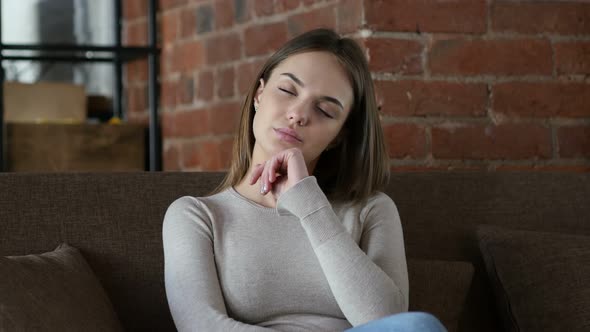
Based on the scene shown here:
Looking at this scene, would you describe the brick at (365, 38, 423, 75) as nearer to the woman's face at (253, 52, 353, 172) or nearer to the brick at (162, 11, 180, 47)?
the woman's face at (253, 52, 353, 172)

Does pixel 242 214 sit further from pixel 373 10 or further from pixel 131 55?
pixel 131 55

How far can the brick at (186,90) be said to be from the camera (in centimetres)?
309

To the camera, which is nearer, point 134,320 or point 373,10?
point 134,320

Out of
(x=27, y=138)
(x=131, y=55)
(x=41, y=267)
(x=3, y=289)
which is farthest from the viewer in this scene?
(x=131, y=55)

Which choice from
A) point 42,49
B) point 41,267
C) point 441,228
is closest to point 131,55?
point 42,49

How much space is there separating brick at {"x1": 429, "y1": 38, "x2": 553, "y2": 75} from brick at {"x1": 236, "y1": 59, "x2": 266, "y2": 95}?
1.79 ft

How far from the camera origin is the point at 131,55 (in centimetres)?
331

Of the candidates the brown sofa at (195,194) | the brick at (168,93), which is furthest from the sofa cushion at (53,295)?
the brick at (168,93)

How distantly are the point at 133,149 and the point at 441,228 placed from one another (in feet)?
4.86

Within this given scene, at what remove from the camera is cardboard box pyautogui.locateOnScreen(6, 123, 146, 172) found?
121 inches

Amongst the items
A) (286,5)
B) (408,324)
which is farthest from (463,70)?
(408,324)

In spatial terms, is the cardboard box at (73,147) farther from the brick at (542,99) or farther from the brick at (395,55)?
the brick at (542,99)

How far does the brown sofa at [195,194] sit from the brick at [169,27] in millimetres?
1342

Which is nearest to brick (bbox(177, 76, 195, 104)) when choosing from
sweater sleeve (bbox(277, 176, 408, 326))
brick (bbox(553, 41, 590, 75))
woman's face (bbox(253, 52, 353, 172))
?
brick (bbox(553, 41, 590, 75))
